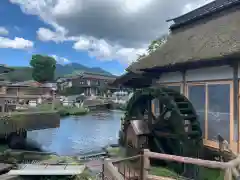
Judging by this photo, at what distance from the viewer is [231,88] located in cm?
545

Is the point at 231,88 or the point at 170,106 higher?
the point at 231,88

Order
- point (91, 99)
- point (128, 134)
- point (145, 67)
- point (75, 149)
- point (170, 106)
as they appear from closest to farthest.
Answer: point (170, 106) < point (145, 67) < point (128, 134) < point (75, 149) < point (91, 99)

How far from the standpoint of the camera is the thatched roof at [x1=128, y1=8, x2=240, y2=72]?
17.7 feet

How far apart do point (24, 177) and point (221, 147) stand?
189 inches

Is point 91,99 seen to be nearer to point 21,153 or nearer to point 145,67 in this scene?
point 21,153

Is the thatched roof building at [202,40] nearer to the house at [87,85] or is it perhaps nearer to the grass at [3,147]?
the grass at [3,147]

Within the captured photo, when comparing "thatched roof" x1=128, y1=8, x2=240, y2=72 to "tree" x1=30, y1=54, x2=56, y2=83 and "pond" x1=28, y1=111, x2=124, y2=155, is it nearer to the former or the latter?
"pond" x1=28, y1=111, x2=124, y2=155

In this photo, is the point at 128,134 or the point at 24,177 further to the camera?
the point at 128,134

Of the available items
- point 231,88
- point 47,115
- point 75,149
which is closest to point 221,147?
point 231,88

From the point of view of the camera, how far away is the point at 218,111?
579cm

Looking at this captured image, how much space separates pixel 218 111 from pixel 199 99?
2.36 feet

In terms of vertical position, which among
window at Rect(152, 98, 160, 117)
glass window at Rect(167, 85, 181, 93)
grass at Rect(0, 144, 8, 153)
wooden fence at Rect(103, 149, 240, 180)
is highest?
glass window at Rect(167, 85, 181, 93)

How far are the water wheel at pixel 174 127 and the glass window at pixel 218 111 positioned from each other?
34cm

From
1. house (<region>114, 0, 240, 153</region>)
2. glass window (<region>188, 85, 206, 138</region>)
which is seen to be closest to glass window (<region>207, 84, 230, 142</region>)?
house (<region>114, 0, 240, 153</region>)
